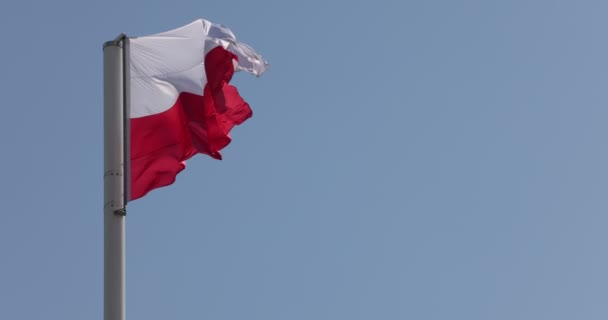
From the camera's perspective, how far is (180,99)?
56.6ft

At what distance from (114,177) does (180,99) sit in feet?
8.42

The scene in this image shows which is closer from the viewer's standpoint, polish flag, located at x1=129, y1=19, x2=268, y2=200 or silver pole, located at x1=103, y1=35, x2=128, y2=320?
silver pole, located at x1=103, y1=35, x2=128, y2=320

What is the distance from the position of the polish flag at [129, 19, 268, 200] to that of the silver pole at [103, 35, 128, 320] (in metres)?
0.59

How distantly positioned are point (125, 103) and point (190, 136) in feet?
5.45

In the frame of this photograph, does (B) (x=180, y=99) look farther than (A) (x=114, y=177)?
Yes

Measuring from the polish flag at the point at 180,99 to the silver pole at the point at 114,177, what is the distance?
59 centimetres

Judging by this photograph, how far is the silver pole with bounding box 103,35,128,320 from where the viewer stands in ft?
47.7

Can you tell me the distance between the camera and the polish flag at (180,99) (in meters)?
16.4

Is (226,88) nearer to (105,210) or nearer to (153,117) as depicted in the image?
(153,117)

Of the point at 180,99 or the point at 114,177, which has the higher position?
the point at 180,99

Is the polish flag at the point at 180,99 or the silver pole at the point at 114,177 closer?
the silver pole at the point at 114,177

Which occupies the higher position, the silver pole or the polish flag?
the polish flag

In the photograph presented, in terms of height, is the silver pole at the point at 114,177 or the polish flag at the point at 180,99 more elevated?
the polish flag at the point at 180,99

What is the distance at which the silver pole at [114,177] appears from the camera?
47.7 feet
